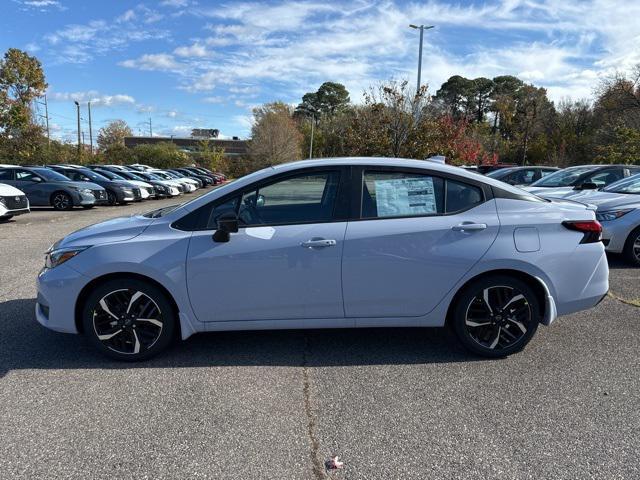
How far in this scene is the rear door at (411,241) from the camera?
12.1 ft

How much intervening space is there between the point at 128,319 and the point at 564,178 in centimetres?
1043

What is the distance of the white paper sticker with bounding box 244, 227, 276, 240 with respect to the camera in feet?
12.1

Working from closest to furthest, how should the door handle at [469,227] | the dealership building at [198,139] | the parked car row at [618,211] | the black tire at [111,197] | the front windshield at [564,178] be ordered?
the door handle at [469,227]
the parked car row at [618,211]
the front windshield at [564,178]
the black tire at [111,197]
the dealership building at [198,139]

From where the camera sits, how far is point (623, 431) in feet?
9.54

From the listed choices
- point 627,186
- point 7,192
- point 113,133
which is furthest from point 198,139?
point 627,186

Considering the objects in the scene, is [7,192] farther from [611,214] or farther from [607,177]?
[607,177]

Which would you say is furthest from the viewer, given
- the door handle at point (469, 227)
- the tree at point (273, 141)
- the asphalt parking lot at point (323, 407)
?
the tree at point (273, 141)

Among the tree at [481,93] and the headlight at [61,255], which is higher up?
the tree at [481,93]

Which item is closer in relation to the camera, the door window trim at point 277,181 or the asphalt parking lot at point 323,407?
the asphalt parking lot at point 323,407

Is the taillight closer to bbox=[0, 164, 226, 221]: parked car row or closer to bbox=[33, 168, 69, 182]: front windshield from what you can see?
bbox=[0, 164, 226, 221]: parked car row

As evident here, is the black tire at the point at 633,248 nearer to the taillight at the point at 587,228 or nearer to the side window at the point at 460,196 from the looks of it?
the taillight at the point at 587,228

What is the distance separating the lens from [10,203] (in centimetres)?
1248

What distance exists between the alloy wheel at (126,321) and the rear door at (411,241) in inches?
60.5

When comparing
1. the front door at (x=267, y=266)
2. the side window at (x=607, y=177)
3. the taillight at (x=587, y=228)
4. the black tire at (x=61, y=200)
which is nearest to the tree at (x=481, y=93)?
the side window at (x=607, y=177)
